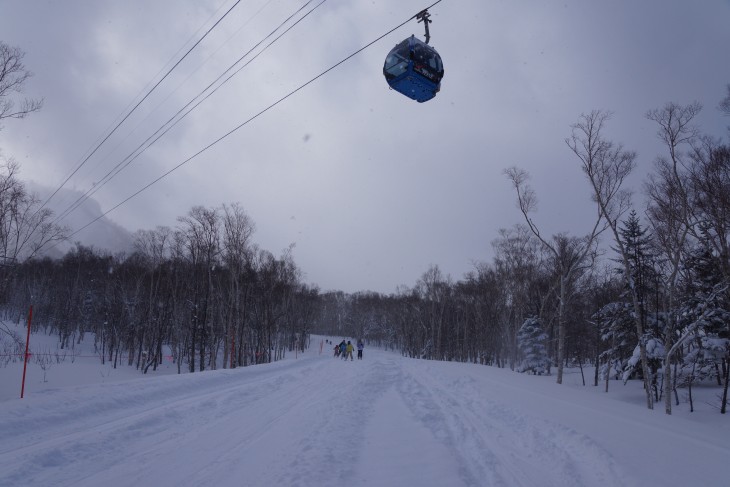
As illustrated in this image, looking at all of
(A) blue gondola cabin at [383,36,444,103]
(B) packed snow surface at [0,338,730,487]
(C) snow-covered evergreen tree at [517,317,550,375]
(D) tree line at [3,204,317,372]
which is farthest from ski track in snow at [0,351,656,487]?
(C) snow-covered evergreen tree at [517,317,550,375]

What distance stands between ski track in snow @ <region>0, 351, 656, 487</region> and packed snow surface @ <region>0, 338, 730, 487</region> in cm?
2

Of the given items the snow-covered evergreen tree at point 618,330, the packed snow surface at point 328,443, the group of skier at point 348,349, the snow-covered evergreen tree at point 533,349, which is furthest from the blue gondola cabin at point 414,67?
the snow-covered evergreen tree at point 533,349

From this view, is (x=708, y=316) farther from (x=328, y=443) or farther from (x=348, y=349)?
(x=328, y=443)

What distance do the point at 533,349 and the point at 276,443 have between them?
41.6m

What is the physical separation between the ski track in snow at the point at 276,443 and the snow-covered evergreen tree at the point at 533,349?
115 feet

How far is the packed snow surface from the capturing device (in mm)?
4984

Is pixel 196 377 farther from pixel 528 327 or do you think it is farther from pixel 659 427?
pixel 528 327

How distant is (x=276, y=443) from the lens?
6.25 metres

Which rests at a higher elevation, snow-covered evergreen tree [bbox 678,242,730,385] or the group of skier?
snow-covered evergreen tree [bbox 678,242,730,385]

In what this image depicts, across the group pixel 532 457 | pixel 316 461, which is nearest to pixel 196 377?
pixel 316 461

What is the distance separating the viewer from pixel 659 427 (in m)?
8.16

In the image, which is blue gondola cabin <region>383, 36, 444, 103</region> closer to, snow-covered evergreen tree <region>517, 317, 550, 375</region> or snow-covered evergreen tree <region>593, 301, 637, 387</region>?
snow-covered evergreen tree <region>593, 301, 637, 387</region>

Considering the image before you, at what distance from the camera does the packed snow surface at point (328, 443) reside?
4.98 m

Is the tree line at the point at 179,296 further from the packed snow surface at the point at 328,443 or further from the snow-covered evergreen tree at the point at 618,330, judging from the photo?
the snow-covered evergreen tree at the point at 618,330
